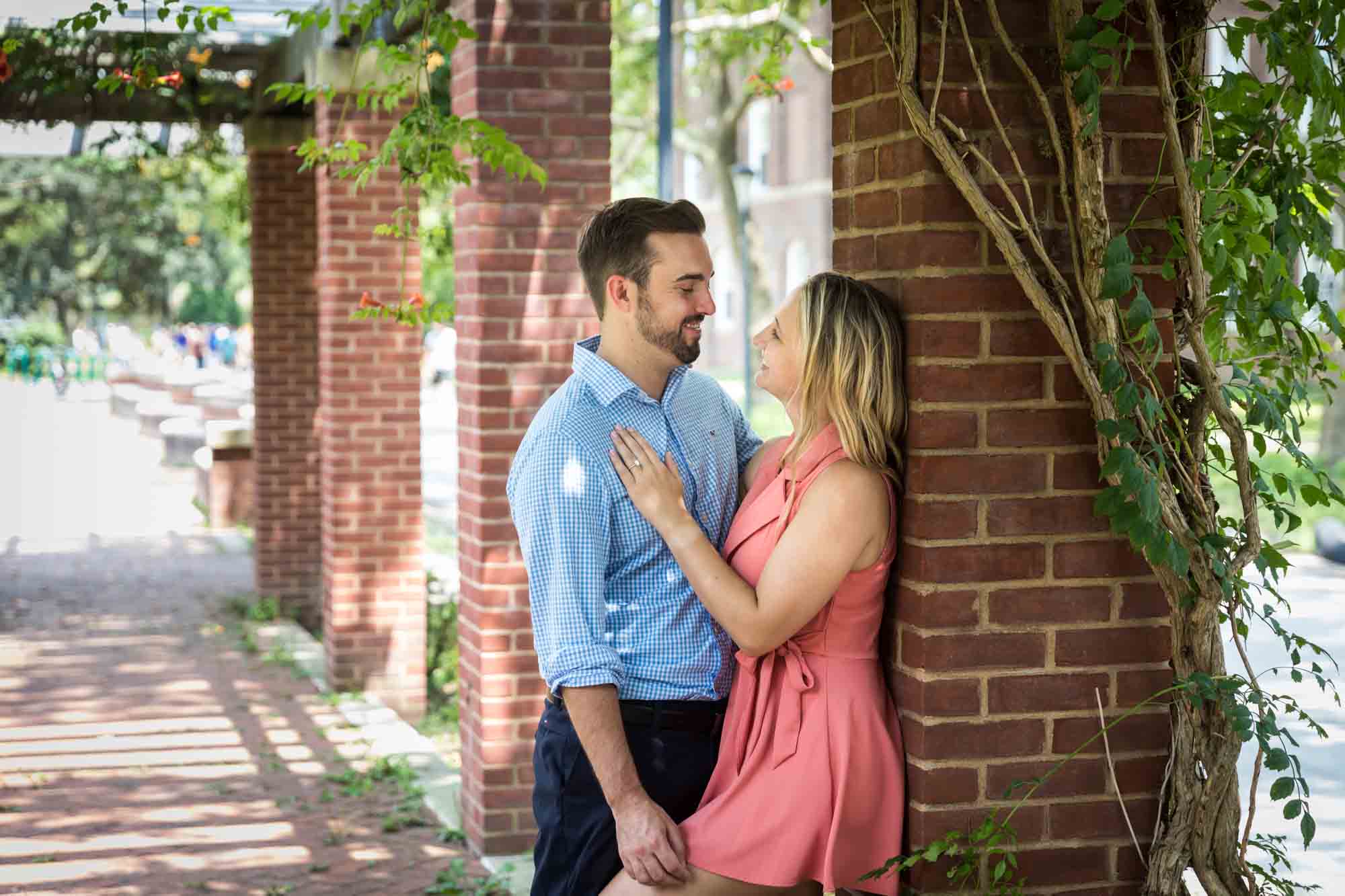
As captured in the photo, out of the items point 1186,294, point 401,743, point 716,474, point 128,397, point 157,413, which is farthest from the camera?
point 128,397

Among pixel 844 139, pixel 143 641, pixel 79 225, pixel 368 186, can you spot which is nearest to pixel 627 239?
pixel 844 139

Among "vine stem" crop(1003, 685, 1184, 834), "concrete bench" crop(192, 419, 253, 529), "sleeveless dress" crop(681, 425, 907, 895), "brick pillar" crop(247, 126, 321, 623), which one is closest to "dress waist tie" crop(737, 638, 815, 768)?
"sleeveless dress" crop(681, 425, 907, 895)

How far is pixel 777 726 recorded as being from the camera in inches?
116

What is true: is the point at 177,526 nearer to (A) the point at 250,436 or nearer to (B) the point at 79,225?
(A) the point at 250,436

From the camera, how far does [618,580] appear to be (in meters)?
3.14

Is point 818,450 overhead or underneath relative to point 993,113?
underneath

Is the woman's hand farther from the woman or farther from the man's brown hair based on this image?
the man's brown hair

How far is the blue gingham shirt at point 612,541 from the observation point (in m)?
2.99

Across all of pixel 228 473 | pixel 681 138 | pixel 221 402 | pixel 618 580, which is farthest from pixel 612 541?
pixel 221 402

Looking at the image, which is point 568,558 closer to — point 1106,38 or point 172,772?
point 1106,38

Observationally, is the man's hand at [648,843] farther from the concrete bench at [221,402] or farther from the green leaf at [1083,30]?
the concrete bench at [221,402]

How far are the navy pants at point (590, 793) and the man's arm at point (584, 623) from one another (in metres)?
0.13

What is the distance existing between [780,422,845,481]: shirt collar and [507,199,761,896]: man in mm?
389

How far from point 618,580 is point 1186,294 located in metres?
1.32
